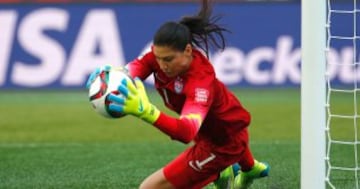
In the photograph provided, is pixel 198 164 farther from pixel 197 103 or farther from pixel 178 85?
pixel 197 103

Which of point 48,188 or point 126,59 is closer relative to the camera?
point 48,188

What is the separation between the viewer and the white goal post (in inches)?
200

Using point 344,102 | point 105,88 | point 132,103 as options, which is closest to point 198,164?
point 105,88

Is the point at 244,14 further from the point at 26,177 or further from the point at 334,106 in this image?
the point at 26,177

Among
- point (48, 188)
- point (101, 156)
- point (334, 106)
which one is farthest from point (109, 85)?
point (334, 106)

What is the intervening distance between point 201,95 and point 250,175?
171cm

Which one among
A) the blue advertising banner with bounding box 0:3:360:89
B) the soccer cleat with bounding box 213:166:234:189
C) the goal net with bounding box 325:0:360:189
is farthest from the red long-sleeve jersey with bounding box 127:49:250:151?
the blue advertising banner with bounding box 0:3:360:89

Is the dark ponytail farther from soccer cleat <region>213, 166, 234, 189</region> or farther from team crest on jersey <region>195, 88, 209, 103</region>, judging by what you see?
soccer cleat <region>213, 166, 234, 189</region>

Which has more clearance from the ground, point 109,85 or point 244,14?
point 109,85

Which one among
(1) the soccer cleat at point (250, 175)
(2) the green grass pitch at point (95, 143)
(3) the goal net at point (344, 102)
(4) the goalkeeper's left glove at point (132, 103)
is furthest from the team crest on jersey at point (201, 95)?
(2) the green grass pitch at point (95, 143)

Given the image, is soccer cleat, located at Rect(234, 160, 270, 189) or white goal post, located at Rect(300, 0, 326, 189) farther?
soccer cleat, located at Rect(234, 160, 270, 189)

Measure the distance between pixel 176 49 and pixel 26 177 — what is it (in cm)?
299

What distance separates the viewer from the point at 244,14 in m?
15.6

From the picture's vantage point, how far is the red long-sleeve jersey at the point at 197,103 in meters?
4.45
